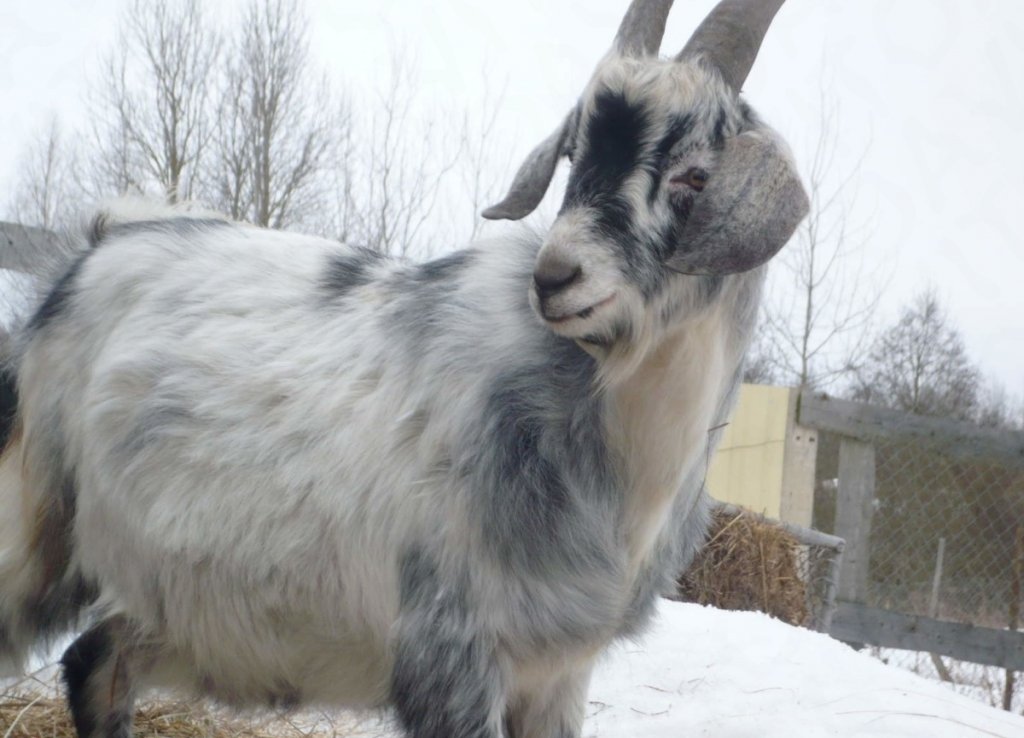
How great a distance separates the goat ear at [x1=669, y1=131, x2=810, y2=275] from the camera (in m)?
2.22

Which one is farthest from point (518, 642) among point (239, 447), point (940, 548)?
point (940, 548)

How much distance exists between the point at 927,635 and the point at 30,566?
548cm

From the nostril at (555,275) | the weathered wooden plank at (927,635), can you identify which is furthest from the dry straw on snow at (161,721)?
the weathered wooden plank at (927,635)

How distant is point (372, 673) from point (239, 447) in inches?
24.9

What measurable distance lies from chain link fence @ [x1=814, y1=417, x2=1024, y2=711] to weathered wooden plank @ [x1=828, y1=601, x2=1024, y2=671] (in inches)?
Result: 4.7

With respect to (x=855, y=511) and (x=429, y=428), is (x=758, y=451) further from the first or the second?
(x=429, y=428)

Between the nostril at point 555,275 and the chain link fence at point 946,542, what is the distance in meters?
5.47

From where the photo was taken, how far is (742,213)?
224 centimetres

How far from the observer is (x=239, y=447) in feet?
9.08

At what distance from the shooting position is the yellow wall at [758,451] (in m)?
7.78

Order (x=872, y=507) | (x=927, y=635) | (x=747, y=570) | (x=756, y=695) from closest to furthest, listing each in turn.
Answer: (x=756, y=695) → (x=747, y=570) → (x=927, y=635) → (x=872, y=507)

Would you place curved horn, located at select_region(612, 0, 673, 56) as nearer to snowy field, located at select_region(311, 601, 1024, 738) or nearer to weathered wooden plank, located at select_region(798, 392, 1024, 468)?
snowy field, located at select_region(311, 601, 1024, 738)

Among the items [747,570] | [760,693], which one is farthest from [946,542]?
[760,693]

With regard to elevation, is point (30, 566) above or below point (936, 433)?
below
